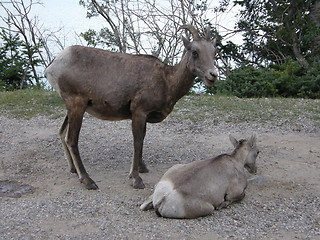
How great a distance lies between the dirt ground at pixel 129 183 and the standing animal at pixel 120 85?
664mm

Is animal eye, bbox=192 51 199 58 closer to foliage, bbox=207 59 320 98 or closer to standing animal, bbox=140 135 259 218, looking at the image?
standing animal, bbox=140 135 259 218

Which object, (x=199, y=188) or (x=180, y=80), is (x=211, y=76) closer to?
(x=180, y=80)

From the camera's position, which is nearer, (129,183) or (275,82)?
(129,183)

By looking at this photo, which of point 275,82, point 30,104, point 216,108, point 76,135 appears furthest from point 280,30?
point 76,135

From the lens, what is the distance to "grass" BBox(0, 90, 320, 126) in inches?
468

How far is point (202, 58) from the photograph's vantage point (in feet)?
23.0

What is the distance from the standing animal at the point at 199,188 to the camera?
223 inches

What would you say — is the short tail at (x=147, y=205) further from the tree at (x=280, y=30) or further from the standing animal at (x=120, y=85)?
the tree at (x=280, y=30)

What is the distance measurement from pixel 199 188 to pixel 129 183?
6.28ft

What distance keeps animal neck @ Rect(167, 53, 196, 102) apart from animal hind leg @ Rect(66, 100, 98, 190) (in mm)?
1626

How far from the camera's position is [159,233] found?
5.10 meters

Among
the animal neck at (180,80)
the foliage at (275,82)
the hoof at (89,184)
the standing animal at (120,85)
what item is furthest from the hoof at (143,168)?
the foliage at (275,82)

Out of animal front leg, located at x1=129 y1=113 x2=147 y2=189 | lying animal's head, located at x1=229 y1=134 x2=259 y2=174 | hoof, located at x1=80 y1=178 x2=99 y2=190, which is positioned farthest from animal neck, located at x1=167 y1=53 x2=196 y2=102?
hoof, located at x1=80 y1=178 x2=99 y2=190

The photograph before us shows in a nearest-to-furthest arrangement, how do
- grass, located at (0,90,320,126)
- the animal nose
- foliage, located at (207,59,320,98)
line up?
the animal nose, grass, located at (0,90,320,126), foliage, located at (207,59,320,98)
